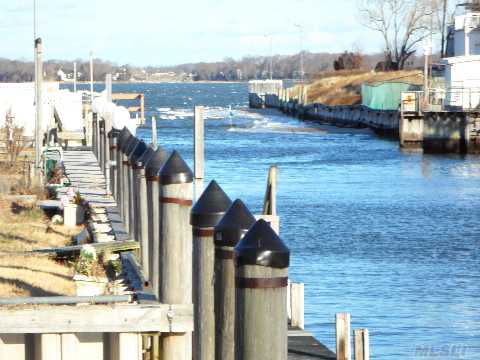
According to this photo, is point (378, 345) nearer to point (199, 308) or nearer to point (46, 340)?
point (46, 340)

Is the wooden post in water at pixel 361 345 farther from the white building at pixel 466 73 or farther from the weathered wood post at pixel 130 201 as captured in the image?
the white building at pixel 466 73

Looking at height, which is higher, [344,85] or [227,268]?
[227,268]

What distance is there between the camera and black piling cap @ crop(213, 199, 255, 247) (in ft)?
24.3

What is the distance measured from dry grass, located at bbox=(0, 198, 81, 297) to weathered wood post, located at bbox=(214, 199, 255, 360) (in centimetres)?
689

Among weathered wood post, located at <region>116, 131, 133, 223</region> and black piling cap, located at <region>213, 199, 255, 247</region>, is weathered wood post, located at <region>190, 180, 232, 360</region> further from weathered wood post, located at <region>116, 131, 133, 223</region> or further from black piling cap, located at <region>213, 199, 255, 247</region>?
weathered wood post, located at <region>116, 131, 133, 223</region>

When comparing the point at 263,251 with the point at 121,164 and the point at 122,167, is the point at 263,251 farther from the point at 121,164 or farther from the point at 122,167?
A: the point at 121,164

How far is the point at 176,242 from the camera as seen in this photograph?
34.7 ft

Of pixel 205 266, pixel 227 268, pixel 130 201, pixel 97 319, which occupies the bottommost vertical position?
pixel 97 319

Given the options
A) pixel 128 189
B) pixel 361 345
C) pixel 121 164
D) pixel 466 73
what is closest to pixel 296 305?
pixel 361 345

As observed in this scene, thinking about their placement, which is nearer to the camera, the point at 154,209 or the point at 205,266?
the point at 205,266

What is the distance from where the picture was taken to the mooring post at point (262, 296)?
6230 mm

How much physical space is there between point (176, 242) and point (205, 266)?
233cm

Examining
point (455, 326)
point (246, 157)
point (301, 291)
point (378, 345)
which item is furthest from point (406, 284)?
point (246, 157)

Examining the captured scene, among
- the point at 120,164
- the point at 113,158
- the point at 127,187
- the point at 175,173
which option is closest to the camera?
the point at 175,173
